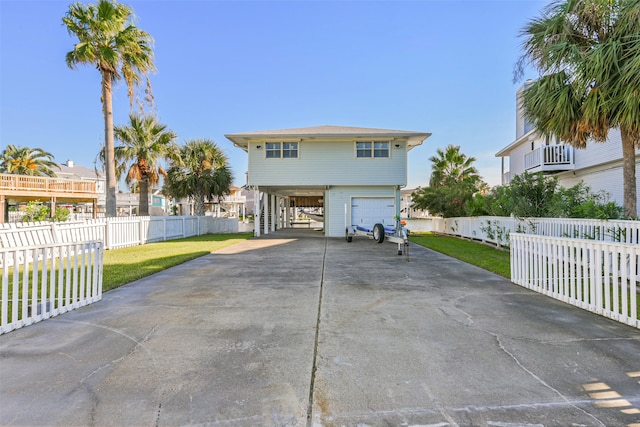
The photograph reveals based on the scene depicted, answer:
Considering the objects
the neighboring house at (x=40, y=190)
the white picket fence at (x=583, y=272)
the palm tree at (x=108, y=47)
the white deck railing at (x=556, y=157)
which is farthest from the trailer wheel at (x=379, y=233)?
the neighboring house at (x=40, y=190)

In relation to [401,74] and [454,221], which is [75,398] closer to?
[401,74]

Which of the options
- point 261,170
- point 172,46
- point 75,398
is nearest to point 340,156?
point 261,170

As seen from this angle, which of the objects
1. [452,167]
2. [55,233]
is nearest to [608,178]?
[452,167]

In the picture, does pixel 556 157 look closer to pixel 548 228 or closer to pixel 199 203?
pixel 548 228

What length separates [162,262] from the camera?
8578 millimetres

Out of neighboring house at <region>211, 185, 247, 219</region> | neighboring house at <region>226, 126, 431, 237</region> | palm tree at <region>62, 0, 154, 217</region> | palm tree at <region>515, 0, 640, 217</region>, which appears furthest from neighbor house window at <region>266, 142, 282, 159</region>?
neighboring house at <region>211, 185, 247, 219</region>

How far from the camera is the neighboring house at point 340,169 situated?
17.7 meters

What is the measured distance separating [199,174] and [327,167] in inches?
413

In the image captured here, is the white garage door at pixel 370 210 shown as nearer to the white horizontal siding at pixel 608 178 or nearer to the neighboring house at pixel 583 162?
the neighboring house at pixel 583 162

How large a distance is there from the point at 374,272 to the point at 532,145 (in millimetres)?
17178

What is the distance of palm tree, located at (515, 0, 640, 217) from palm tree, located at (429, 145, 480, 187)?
17165 mm

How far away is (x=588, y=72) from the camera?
24.9 feet

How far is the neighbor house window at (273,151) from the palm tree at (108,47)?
23.2ft

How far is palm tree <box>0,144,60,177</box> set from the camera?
32.1 metres
